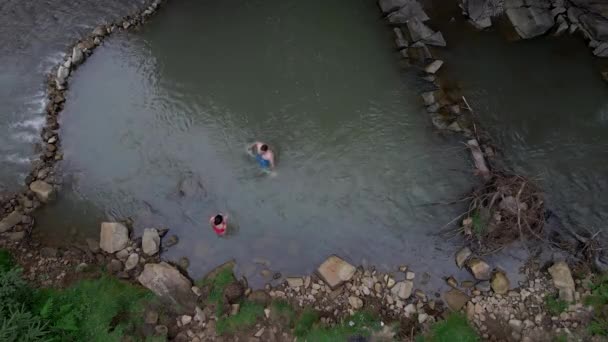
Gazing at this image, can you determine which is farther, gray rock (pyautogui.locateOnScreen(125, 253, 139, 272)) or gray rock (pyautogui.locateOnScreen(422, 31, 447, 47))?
gray rock (pyautogui.locateOnScreen(422, 31, 447, 47))

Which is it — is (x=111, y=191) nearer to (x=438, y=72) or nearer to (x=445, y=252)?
(x=445, y=252)

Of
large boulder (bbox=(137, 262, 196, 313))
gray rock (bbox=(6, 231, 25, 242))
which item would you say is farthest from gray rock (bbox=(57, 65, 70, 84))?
large boulder (bbox=(137, 262, 196, 313))

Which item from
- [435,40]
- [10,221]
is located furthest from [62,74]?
[435,40]

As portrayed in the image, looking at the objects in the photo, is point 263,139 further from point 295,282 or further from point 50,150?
point 50,150

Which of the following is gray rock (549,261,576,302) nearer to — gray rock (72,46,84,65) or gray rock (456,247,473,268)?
gray rock (456,247,473,268)

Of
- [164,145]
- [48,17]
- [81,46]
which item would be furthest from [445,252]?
[48,17]
